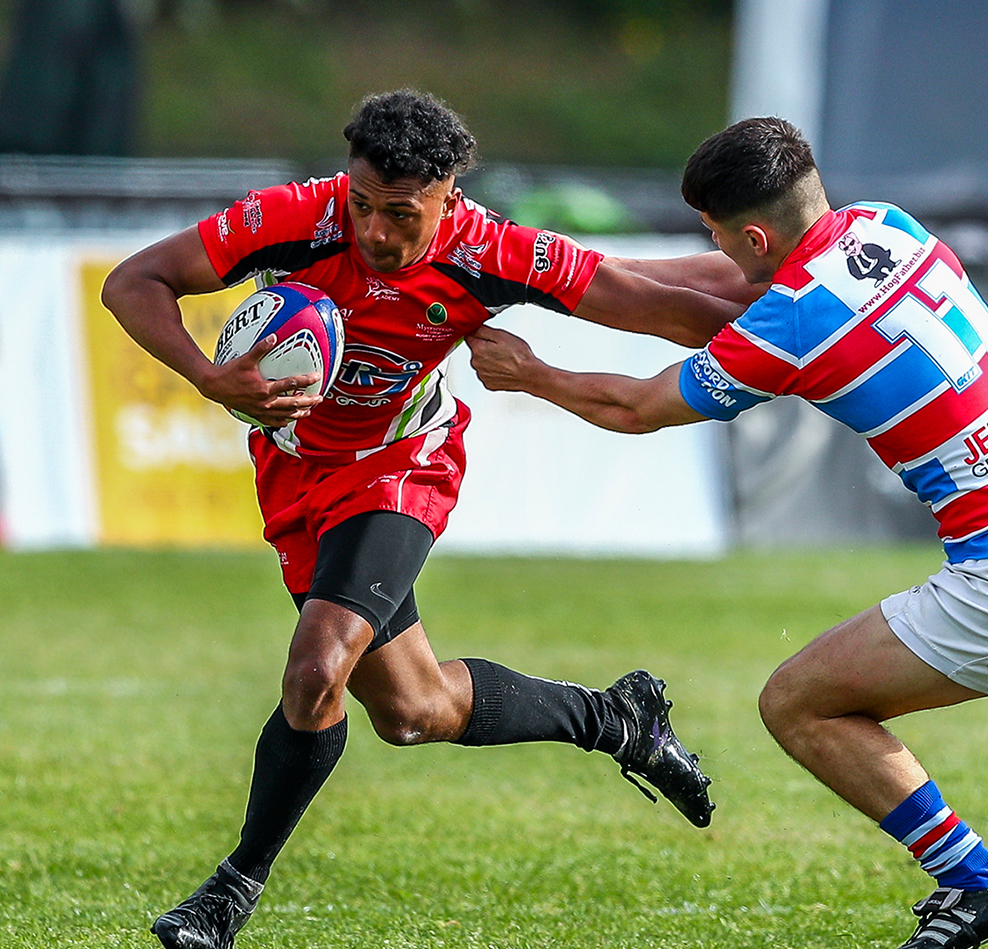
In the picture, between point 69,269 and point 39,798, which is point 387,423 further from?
point 69,269

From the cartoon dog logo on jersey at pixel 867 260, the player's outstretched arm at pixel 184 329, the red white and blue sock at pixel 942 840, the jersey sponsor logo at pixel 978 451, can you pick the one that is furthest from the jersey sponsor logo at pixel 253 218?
the red white and blue sock at pixel 942 840

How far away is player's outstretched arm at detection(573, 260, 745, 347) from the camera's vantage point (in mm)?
4438

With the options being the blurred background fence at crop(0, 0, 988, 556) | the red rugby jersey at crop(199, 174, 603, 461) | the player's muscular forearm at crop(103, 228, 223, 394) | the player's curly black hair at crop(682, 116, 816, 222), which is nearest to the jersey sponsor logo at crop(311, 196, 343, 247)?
the red rugby jersey at crop(199, 174, 603, 461)

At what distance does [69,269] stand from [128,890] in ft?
24.3

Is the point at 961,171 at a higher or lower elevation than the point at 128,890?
lower

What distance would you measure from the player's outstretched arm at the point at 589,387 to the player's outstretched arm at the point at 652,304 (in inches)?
10.0

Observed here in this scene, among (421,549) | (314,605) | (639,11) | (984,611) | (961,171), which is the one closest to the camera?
(984,611)

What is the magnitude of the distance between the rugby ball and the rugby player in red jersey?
0.22 feet

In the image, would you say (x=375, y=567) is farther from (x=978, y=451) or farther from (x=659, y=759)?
(x=978, y=451)

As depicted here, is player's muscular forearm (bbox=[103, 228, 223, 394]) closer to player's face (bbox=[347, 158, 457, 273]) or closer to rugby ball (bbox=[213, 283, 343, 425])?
rugby ball (bbox=[213, 283, 343, 425])

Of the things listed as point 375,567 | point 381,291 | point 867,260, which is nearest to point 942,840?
point 867,260

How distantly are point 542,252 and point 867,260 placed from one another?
1.01m

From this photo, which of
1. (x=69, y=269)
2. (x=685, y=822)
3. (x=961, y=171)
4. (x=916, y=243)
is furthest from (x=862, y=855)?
(x=961, y=171)

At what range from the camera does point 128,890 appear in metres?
4.60
